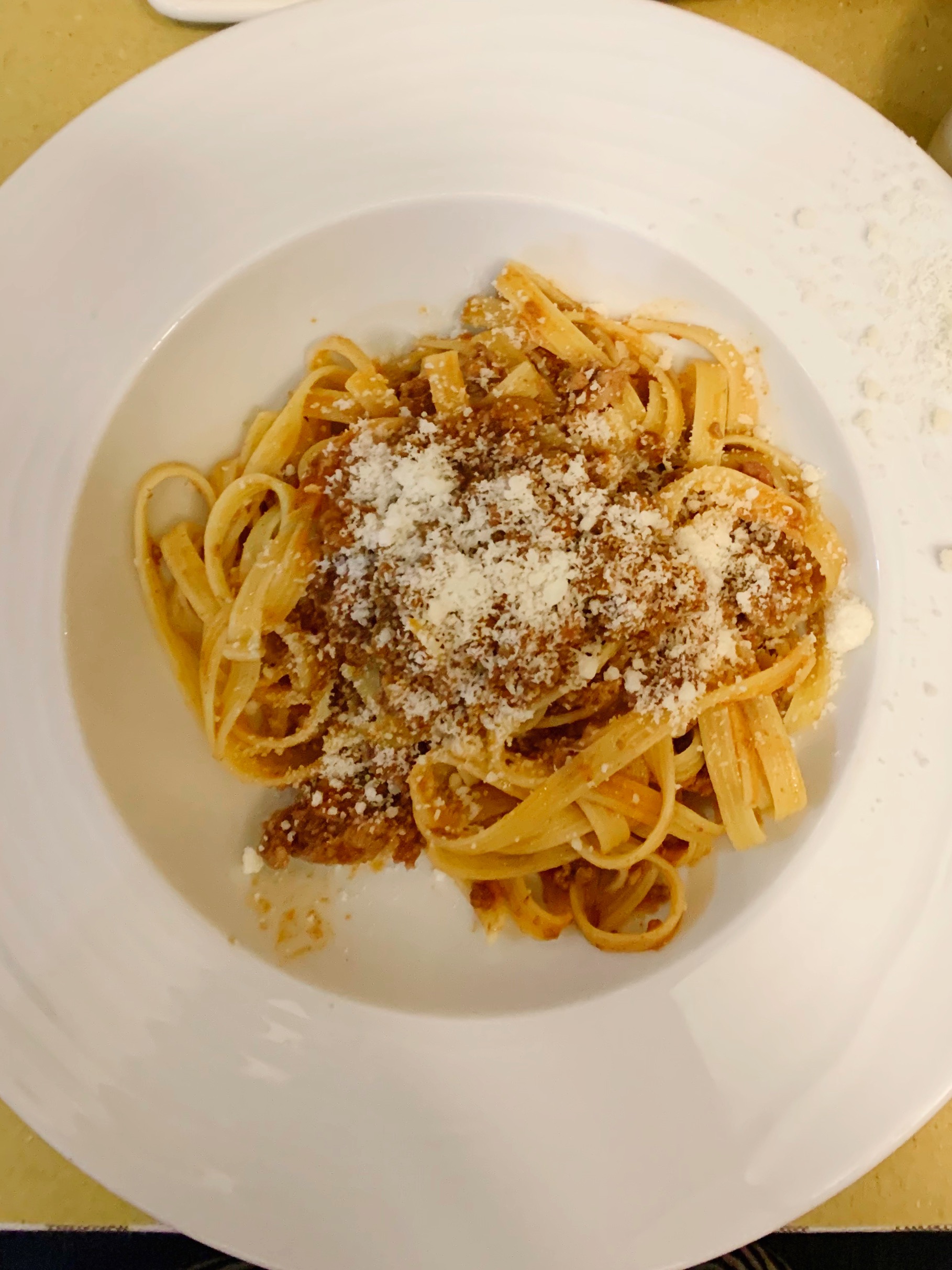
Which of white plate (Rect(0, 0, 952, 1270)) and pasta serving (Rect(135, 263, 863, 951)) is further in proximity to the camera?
pasta serving (Rect(135, 263, 863, 951))

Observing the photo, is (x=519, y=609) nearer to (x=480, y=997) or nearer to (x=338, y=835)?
(x=338, y=835)

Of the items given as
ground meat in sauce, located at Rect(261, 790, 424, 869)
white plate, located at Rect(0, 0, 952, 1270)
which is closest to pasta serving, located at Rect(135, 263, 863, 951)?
ground meat in sauce, located at Rect(261, 790, 424, 869)

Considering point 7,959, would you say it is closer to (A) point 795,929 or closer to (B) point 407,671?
(B) point 407,671

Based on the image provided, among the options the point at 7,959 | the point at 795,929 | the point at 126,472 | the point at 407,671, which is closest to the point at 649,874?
the point at 795,929

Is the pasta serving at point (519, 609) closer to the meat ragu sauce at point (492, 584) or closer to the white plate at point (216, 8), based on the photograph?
the meat ragu sauce at point (492, 584)

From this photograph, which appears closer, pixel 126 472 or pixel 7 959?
pixel 7 959

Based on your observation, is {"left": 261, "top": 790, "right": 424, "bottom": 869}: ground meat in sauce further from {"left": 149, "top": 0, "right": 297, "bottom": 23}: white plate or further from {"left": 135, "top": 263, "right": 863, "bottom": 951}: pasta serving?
{"left": 149, "top": 0, "right": 297, "bottom": 23}: white plate

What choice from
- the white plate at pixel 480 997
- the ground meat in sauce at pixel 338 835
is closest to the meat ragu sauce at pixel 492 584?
the ground meat in sauce at pixel 338 835
